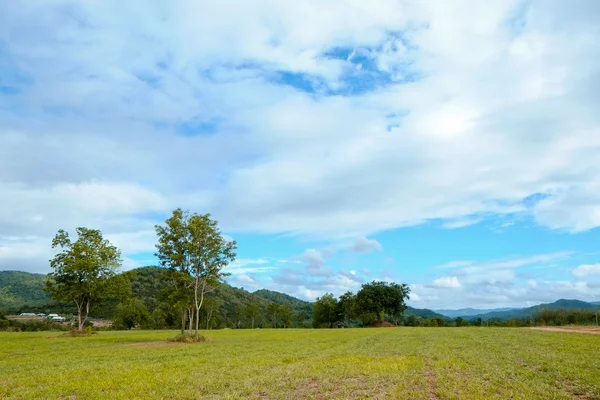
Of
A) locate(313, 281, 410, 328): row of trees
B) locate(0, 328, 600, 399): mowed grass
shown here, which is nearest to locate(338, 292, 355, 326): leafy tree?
locate(313, 281, 410, 328): row of trees

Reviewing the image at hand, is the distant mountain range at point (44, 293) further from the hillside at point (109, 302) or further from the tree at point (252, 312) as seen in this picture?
the tree at point (252, 312)

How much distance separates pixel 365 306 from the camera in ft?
384

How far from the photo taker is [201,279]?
4881 centimetres

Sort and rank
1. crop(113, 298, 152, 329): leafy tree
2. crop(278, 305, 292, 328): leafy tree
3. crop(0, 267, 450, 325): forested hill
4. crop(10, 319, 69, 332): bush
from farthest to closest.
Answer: crop(0, 267, 450, 325): forested hill < crop(278, 305, 292, 328): leafy tree < crop(113, 298, 152, 329): leafy tree < crop(10, 319, 69, 332): bush

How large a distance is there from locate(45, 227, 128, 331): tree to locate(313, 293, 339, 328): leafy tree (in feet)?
250

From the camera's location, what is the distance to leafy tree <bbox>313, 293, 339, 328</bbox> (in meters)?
126

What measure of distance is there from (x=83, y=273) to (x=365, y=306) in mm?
78524

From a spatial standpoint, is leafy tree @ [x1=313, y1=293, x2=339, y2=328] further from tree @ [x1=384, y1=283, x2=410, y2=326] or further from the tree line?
the tree line

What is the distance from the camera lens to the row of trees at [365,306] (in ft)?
382

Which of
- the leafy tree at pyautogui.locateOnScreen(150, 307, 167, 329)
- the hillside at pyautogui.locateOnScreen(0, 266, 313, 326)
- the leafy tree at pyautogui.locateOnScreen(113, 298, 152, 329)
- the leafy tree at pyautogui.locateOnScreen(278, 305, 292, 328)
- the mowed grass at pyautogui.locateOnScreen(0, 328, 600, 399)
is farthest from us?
the hillside at pyautogui.locateOnScreen(0, 266, 313, 326)

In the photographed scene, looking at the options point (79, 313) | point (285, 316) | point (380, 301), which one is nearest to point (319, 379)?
point (79, 313)

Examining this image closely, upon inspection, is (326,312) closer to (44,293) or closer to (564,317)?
(564,317)

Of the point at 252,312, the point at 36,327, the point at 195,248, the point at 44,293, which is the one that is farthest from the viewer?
the point at 44,293

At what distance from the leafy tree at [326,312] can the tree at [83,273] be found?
76260 millimetres
